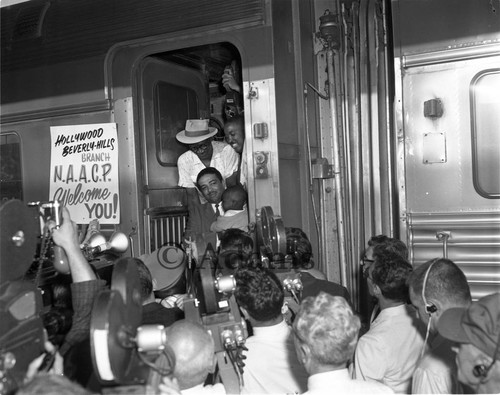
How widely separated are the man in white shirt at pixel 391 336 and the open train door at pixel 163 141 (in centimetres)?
233

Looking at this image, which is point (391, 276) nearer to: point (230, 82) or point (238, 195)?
point (238, 195)

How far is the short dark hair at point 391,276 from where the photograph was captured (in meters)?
2.71

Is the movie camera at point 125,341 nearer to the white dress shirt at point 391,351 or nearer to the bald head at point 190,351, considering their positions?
the bald head at point 190,351

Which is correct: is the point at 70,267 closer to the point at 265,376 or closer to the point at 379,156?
the point at 265,376

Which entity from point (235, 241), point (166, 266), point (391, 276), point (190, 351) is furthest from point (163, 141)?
point (190, 351)

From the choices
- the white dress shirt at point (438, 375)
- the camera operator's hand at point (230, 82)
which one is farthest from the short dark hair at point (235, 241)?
the camera operator's hand at point (230, 82)

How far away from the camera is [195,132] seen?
4.95m

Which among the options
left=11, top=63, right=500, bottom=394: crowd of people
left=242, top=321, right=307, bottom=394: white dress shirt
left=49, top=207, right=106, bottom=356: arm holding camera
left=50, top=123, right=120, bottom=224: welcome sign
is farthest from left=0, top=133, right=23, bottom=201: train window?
left=242, top=321, right=307, bottom=394: white dress shirt

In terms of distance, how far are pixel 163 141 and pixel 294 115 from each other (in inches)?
52.9

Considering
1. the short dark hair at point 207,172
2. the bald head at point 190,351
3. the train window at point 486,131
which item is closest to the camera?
the bald head at point 190,351

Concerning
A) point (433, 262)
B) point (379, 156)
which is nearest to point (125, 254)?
point (379, 156)

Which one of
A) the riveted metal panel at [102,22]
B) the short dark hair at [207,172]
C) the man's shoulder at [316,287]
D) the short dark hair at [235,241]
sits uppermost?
the riveted metal panel at [102,22]

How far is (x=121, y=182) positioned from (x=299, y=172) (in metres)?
1.45

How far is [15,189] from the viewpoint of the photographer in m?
4.97
